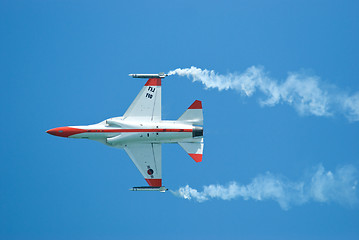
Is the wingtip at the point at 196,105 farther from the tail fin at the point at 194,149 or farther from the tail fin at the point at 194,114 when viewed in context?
the tail fin at the point at 194,149

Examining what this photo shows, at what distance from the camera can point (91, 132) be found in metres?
32.5

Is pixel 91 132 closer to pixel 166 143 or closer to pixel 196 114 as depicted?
pixel 166 143

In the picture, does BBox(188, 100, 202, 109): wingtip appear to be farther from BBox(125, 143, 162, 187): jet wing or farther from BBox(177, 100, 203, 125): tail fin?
BBox(125, 143, 162, 187): jet wing

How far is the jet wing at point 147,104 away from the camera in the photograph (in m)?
33.3

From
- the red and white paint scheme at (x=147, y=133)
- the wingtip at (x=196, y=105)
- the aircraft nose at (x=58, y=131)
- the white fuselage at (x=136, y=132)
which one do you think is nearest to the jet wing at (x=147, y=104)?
the red and white paint scheme at (x=147, y=133)

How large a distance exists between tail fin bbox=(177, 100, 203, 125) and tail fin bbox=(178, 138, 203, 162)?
134cm

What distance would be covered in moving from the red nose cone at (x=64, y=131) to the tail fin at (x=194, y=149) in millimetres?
6778

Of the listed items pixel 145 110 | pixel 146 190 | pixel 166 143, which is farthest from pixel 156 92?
pixel 146 190

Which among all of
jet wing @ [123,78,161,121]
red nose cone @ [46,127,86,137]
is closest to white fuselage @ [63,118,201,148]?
red nose cone @ [46,127,86,137]

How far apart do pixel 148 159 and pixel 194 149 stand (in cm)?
315

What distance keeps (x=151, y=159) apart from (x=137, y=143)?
1.42 m

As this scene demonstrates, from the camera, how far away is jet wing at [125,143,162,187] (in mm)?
32906

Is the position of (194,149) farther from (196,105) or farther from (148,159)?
(148,159)

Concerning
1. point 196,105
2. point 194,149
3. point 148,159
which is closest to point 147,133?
point 148,159
